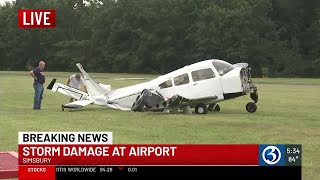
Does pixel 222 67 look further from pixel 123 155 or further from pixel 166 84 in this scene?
pixel 123 155

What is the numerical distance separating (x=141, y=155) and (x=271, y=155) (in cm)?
134

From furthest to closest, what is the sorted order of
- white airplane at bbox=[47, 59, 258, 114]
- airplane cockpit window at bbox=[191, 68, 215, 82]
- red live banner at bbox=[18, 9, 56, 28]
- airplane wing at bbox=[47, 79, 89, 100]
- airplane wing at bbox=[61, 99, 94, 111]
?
airplane wing at bbox=[47, 79, 89, 100] → airplane wing at bbox=[61, 99, 94, 111] → airplane cockpit window at bbox=[191, 68, 215, 82] → white airplane at bbox=[47, 59, 258, 114] → red live banner at bbox=[18, 9, 56, 28]

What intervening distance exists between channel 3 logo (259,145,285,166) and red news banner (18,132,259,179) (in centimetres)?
6

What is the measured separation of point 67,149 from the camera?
6.66 metres

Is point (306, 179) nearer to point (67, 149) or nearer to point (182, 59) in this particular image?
point (67, 149)

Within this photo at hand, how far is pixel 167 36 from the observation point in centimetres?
9006

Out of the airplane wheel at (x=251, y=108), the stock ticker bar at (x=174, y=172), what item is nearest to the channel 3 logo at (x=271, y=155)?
the stock ticker bar at (x=174, y=172)

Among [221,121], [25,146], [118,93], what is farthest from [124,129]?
[25,146]

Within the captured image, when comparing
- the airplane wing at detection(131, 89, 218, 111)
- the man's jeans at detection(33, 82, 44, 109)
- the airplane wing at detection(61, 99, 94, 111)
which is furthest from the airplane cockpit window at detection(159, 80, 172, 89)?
the man's jeans at detection(33, 82, 44, 109)

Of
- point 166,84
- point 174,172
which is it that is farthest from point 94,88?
point 174,172

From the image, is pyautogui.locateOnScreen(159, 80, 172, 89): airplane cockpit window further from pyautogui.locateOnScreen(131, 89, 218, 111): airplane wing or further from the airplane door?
the airplane door

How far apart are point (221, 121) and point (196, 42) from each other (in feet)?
226

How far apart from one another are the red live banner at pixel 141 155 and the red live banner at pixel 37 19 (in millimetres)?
1458

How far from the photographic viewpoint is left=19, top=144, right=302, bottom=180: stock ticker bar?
595 cm
